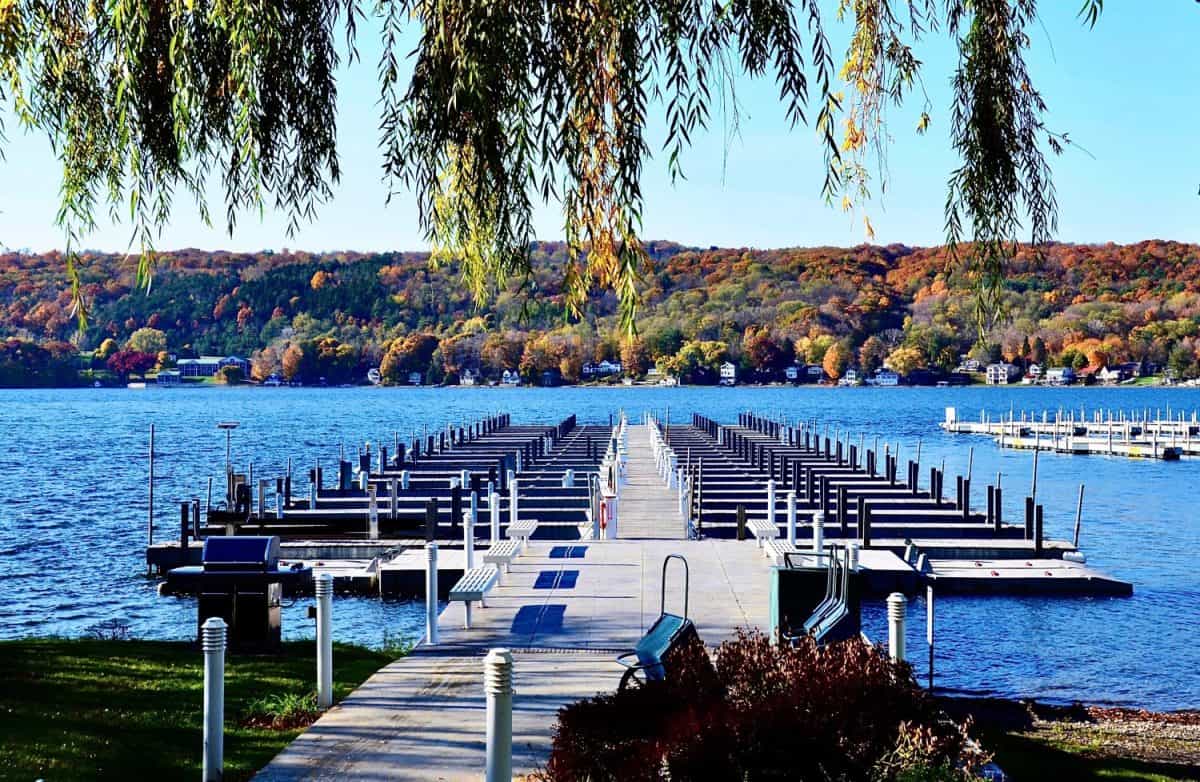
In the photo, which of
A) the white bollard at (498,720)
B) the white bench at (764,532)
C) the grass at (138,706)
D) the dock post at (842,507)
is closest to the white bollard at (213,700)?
the grass at (138,706)

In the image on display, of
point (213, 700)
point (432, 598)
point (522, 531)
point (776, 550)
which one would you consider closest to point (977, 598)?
point (776, 550)

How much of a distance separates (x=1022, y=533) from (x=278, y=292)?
3307cm

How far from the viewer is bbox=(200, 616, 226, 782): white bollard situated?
8.73 meters

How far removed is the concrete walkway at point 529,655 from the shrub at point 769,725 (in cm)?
166

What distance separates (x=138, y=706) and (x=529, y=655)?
381 centimetres

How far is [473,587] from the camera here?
15805mm

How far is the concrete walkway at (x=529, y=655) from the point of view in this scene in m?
9.45

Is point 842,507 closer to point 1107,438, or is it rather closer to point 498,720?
point 498,720

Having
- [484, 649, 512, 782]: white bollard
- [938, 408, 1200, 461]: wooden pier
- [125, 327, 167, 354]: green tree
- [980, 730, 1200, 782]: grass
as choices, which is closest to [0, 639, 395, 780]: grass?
[484, 649, 512, 782]: white bollard

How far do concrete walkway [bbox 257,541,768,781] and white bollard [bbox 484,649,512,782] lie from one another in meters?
1.14

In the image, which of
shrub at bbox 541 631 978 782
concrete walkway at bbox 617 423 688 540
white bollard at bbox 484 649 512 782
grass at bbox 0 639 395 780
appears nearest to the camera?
shrub at bbox 541 631 978 782

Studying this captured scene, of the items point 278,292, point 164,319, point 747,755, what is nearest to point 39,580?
point 278,292

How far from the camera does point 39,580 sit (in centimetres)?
3528

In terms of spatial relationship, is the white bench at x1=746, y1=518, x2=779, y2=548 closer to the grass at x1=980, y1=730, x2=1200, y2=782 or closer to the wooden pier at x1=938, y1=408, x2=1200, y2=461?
the grass at x1=980, y1=730, x2=1200, y2=782
